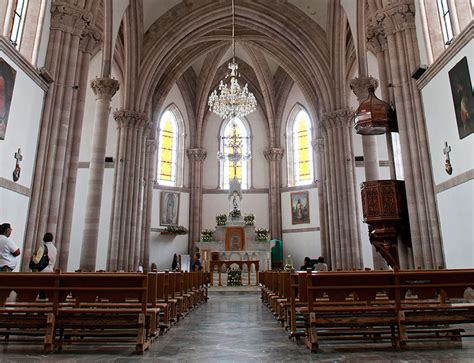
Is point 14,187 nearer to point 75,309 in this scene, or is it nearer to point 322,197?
point 75,309

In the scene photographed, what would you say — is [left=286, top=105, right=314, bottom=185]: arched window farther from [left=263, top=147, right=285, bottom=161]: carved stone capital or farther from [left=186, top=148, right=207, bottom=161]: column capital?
[left=186, top=148, right=207, bottom=161]: column capital

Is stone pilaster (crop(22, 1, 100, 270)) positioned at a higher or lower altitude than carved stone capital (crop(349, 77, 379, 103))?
lower

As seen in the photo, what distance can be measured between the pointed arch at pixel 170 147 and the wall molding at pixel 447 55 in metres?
19.0

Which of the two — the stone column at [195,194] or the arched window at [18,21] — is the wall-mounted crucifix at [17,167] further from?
the stone column at [195,194]

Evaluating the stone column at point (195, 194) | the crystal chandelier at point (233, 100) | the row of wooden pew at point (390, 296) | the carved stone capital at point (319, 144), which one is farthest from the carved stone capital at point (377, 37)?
the stone column at point (195, 194)

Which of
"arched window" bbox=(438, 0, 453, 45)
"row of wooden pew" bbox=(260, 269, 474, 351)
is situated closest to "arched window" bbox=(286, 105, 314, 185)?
"arched window" bbox=(438, 0, 453, 45)

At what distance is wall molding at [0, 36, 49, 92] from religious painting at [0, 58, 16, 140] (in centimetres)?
23

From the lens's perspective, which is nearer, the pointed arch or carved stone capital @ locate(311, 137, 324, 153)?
carved stone capital @ locate(311, 137, 324, 153)

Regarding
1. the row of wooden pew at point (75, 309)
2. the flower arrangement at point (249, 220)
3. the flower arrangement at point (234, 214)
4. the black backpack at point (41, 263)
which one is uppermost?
the flower arrangement at point (234, 214)

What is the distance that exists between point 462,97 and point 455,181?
5.52 feet

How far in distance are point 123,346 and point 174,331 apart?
4.59 feet

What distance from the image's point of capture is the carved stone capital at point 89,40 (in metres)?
11.4

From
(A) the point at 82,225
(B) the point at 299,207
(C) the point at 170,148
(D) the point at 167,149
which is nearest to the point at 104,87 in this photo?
(A) the point at 82,225

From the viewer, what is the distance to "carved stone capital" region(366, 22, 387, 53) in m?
11.1
